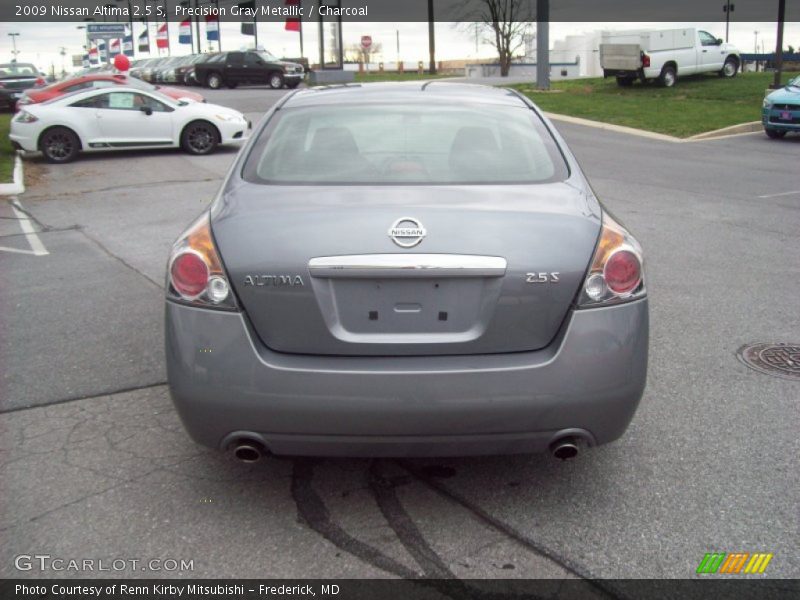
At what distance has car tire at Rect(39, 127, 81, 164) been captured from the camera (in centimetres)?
1769

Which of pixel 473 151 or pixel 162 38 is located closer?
pixel 473 151

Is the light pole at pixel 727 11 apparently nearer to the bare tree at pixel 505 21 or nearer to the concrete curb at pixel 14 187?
the bare tree at pixel 505 21

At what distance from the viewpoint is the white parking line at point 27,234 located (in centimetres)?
941

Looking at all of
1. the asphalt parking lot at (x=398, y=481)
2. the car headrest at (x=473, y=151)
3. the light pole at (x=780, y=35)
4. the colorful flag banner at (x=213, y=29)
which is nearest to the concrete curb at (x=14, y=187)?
the asphalt parking lot at (x=398, y=481)

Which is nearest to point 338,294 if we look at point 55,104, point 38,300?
point 38,300

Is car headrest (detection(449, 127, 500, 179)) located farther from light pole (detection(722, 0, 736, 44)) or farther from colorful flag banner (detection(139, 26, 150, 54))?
colorful flag banner (detection(139, 26, 150, 54))

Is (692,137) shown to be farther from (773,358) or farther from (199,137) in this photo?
(773,358)

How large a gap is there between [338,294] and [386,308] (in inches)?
7.2

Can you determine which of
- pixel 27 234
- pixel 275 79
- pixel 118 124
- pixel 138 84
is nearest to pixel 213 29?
pixel 275 79

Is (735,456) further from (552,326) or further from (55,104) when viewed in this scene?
(55,104)

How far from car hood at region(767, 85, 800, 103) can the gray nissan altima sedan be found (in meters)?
18.7

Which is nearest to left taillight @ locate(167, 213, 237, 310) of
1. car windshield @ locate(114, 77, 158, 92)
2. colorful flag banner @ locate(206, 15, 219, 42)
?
car windshield @ locate(114, 77, 158, 92)

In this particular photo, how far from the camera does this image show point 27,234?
10648 millimetres

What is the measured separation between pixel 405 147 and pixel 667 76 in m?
30.3
